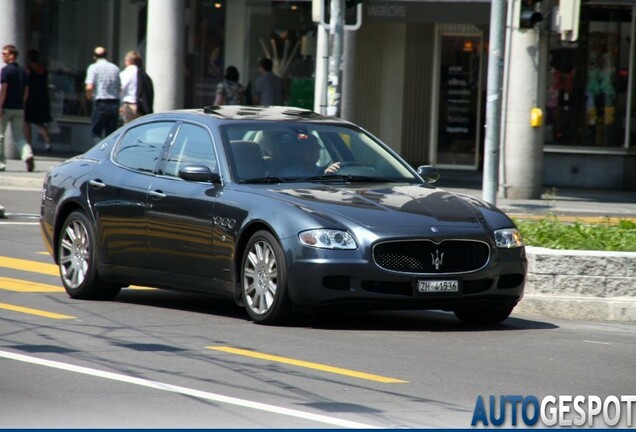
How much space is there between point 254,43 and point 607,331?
19.1m

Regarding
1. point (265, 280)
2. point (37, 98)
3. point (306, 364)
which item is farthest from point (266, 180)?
point (37, 98)

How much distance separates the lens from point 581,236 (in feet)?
40.4

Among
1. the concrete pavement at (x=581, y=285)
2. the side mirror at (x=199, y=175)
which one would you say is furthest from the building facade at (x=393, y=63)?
the side mirror at (x=199, y=175)

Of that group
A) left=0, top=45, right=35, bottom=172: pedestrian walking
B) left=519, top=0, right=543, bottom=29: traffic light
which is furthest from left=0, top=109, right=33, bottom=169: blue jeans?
left=519, top=0, right=543, bottom=29: traffic light

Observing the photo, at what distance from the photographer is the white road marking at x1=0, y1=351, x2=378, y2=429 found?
693 cm

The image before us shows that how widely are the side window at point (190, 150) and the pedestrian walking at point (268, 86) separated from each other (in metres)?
16.2

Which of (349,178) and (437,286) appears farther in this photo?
(349,178)

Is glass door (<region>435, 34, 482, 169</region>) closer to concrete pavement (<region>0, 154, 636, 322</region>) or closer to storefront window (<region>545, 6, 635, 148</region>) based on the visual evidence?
storefront window (<region>545, 6, 635, 148</region>)

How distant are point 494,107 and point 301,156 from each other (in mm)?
3373

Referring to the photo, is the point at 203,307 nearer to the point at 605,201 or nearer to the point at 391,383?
the point at 391,383

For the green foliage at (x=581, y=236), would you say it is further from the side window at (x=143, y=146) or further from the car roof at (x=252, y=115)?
the side window at (x=143, y=146)

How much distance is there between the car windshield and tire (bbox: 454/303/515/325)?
3.92 ft

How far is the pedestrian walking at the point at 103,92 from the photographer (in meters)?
23.6

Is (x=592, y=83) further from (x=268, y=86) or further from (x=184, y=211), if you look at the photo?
(x=184, y=211)
